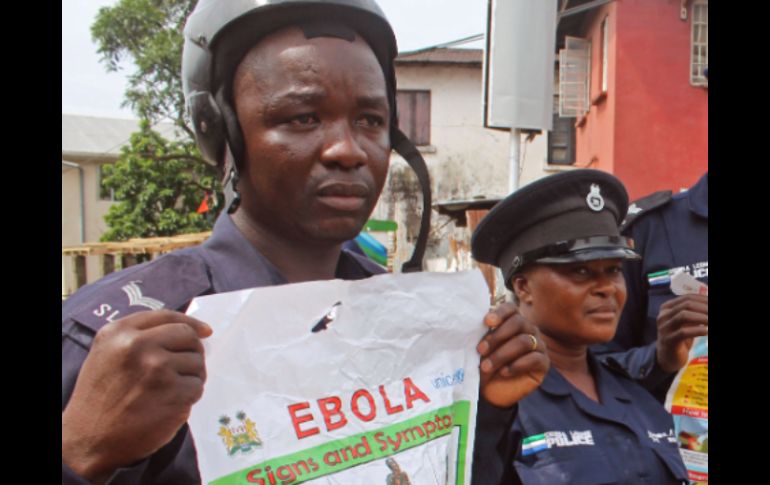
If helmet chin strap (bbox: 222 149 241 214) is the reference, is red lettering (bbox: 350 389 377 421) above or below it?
below

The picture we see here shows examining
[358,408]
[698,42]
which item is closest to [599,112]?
[698,42]

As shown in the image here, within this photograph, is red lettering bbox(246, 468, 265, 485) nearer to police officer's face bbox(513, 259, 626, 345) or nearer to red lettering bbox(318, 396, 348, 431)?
red lettering bbox(318, 396, 348, 431)

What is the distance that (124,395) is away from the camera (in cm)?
89

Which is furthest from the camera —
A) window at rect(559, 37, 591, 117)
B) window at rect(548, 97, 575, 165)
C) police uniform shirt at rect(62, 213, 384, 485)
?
window at rect(548, 97, 575, 165)

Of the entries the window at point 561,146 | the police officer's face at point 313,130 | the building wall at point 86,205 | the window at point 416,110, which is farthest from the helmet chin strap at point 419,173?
the building wall at point 86,205

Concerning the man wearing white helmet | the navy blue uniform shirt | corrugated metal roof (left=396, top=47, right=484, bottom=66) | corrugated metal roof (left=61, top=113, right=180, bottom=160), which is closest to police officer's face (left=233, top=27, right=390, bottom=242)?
the man wearing white helmet

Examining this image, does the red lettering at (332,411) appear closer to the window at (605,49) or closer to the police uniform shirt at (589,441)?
the police uniform shirt at (589,441)

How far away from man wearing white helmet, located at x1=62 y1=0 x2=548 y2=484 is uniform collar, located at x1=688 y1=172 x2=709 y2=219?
5.29 feet

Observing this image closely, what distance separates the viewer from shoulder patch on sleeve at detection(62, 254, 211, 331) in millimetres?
1046

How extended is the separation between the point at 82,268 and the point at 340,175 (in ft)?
63.4

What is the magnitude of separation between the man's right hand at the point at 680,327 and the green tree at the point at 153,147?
13.1 m

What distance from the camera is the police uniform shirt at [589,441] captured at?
6.00ft

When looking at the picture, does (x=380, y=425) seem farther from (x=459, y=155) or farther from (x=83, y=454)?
(x=459, y=155)
